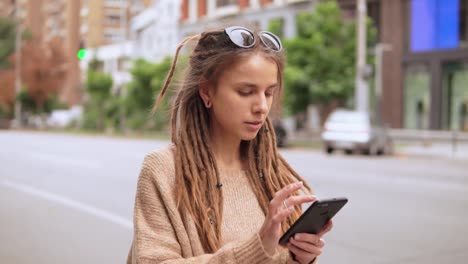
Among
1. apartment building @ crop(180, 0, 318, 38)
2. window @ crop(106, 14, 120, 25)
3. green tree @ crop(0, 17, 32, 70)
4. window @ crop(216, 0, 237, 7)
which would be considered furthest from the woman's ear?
green tree @ crop(0, 17, 32, 70)

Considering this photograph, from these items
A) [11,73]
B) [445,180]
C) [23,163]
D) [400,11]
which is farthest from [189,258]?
[11,73]

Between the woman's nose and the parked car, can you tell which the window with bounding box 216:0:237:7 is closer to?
the parked car

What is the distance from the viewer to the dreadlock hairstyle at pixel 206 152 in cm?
207

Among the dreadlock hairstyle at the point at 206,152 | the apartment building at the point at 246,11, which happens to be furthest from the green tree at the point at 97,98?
the dreadlock hairstyle at the point at 206,152

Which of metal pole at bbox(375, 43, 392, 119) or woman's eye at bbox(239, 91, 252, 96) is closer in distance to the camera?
woman's eye at bbox(239, 91, 252, 96)

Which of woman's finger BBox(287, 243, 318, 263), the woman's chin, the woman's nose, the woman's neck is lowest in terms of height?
woman's finger BBox(287, 243, 318, 263)

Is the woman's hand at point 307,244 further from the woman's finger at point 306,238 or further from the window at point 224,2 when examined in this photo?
the window at point 224,2

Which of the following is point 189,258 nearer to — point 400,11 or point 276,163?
point 276,163

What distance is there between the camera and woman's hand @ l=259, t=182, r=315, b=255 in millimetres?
1810

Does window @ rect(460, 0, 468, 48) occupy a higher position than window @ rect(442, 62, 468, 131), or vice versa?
window @ rect(460, 0, 468, 48)

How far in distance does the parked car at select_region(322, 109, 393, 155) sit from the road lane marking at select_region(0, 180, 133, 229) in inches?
472

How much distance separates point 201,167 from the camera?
2135 mm

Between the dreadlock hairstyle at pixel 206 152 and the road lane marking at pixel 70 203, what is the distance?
6.40 m

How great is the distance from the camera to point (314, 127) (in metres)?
42.0
